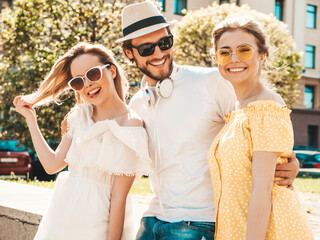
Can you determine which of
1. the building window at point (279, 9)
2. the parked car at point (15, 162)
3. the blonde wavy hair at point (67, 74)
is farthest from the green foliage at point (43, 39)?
the building window at point (279, 9)

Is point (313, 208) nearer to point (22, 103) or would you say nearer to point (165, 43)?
point (165, 43)

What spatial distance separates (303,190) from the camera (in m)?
9.75

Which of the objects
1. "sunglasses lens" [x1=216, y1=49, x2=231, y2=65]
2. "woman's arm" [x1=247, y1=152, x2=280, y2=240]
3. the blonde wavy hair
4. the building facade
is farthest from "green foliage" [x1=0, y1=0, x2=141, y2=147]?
the building facade

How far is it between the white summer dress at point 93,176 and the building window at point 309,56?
31987mm

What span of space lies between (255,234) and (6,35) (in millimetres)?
11272

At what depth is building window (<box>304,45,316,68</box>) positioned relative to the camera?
1277 inches

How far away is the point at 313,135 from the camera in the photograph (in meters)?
32.6

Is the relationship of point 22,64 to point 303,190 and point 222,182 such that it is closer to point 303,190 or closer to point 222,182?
point 303,190

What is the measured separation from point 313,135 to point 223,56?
106 ft

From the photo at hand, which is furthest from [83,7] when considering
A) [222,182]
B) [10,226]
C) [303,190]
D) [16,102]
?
[222,182]

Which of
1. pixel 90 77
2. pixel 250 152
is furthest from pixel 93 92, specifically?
pixel 250 152

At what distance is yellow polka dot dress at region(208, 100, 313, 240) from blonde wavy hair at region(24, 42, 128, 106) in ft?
3.20

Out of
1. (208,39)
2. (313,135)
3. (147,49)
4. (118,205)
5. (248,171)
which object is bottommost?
(313,135)

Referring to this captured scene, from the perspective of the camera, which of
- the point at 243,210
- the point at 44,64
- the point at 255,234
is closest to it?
the point at 255,234
